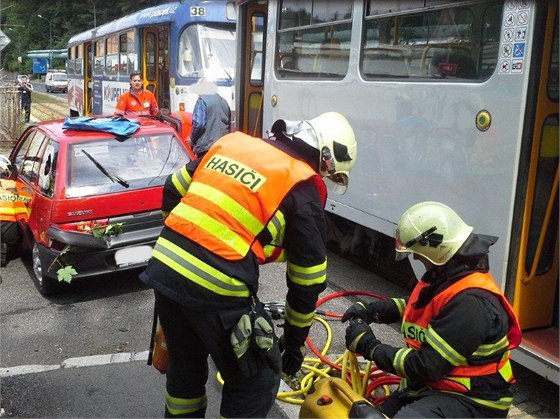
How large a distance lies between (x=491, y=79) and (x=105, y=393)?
292cm

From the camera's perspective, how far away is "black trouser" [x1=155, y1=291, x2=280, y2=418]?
2.25m

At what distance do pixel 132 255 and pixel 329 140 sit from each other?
3066 mm

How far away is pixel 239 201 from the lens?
7.27 feet

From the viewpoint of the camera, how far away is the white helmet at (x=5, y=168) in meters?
6.12

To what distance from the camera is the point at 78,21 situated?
23969 mm

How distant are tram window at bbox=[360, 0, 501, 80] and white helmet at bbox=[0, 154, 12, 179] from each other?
12.2 ft

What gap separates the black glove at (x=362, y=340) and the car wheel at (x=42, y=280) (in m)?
3.01

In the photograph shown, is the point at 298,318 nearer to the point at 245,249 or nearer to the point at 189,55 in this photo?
the point at 245,249

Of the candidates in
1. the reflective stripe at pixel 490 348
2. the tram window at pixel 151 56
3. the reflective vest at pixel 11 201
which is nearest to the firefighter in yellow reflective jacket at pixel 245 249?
the reflective stripe at pixel 490 348

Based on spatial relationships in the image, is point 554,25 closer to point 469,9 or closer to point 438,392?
point 469,9

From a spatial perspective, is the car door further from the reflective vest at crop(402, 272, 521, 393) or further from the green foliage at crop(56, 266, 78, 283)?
the reflective vest at crop(402, 272, 521, 393)

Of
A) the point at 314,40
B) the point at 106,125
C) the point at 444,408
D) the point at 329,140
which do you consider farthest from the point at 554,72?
the point at 106,125

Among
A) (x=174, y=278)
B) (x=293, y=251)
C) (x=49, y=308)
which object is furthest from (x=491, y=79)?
(x=49, y=308)

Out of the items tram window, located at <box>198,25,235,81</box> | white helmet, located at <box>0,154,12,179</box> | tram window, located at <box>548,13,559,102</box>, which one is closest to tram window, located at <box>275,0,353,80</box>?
tram window, located at <box>548,13,559,102</box>
